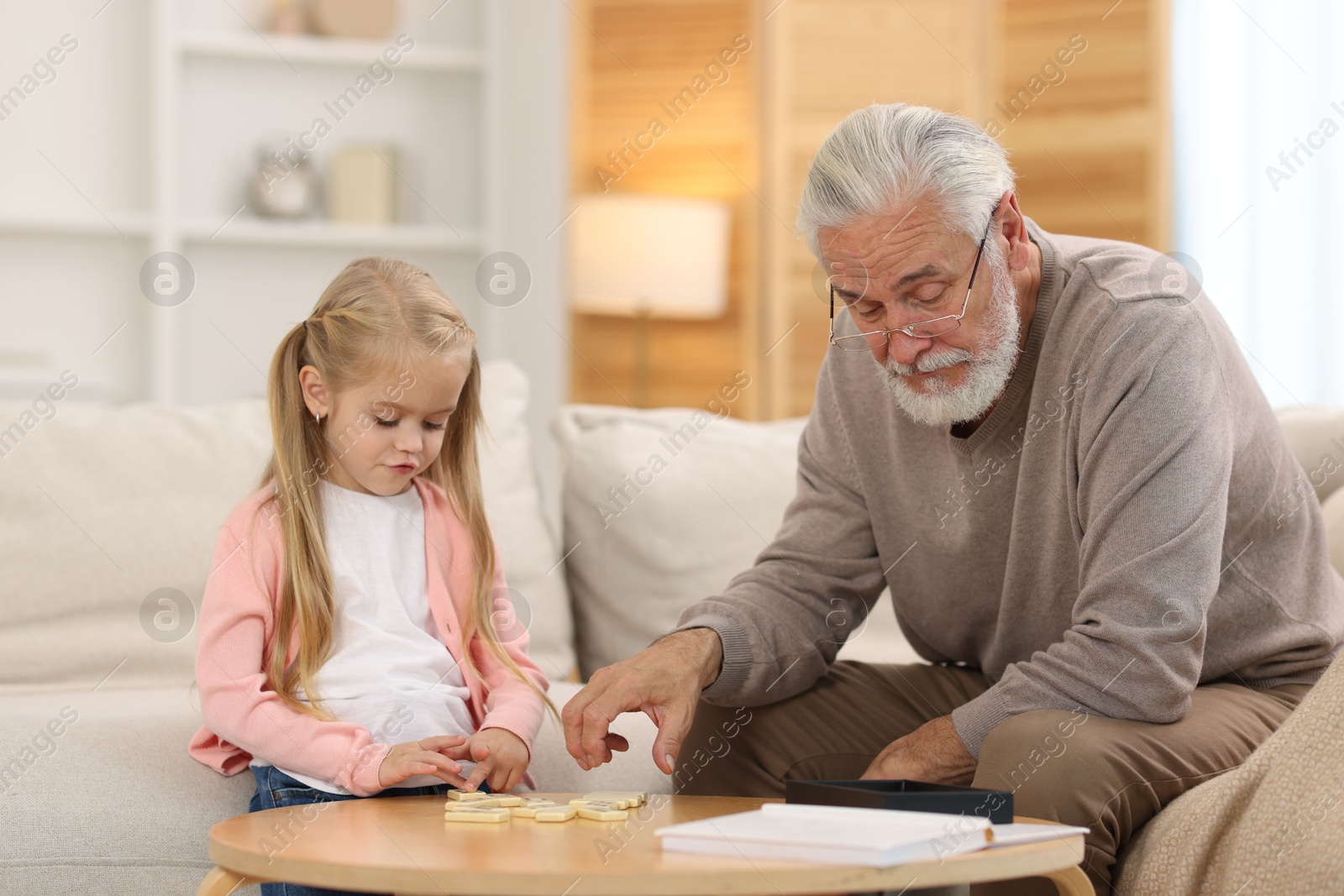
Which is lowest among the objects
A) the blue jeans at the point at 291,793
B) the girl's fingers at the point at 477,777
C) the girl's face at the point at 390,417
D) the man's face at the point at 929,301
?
the blue jeans at the point at 291,793

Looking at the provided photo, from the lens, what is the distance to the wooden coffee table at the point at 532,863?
879 millimetres

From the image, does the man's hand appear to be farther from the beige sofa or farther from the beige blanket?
the beige sofa

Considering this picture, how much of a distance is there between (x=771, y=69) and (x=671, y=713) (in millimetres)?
2729

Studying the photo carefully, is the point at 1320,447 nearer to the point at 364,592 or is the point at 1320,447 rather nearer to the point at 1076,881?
→ the point at 1076,881

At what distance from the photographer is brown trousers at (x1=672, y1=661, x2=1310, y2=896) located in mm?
1191

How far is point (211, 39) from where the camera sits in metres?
3.49

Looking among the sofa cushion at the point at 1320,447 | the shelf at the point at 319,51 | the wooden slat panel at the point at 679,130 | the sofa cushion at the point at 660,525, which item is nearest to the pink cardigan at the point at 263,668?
the sofa cushion at the point at 660,525

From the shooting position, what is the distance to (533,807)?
1125 mm

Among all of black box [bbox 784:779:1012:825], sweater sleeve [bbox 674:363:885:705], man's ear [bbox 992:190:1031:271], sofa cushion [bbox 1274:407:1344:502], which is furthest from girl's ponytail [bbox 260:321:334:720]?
sofa cushion [bbox 1274:407:1344:502]

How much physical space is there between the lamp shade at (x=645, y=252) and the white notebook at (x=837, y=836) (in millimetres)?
2642

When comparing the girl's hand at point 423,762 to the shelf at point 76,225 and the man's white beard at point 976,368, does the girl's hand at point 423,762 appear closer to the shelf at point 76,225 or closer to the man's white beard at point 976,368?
the man's white beard at point 976,368

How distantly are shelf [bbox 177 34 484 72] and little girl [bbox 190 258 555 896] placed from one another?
2.37 m

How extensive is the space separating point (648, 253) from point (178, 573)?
75.7 inches

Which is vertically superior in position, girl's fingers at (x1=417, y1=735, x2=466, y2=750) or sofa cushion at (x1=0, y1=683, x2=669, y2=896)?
girl's fingers at (x1=417, y1=735, x2=466, y2=750)
